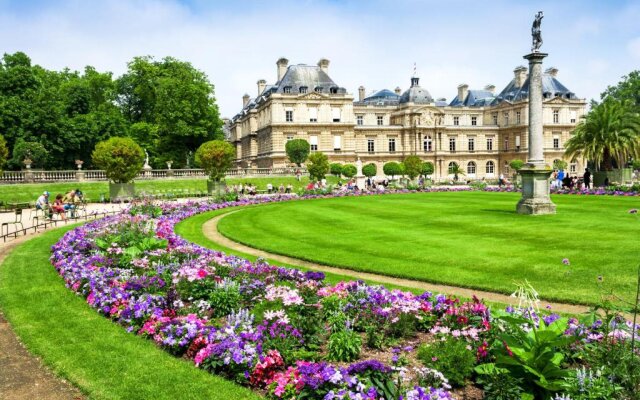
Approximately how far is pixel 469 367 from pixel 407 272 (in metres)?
5.56

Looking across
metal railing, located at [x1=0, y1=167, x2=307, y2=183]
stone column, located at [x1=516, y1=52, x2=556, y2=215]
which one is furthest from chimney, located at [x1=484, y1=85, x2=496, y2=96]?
stone column, located at [x1=516, y1=52, x2=556, y2=215]

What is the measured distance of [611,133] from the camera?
3494cm

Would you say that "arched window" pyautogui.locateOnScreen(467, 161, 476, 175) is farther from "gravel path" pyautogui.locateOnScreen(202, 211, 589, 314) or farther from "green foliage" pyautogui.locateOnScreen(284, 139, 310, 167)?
"gravel path" pyautogui.locateOnScreen(202, 211, 589, 314)

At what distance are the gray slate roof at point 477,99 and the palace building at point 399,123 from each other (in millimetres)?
179

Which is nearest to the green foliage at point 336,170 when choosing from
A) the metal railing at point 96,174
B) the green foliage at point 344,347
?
the metal railing at point 96,174

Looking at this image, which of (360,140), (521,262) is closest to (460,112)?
(360,140)

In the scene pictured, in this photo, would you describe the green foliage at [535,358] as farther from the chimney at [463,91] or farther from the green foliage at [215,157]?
the chimney at [463,91]

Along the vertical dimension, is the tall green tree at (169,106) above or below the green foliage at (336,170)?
above

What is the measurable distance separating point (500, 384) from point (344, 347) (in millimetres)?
1991

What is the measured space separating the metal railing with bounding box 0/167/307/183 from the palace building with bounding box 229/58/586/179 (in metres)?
9.30

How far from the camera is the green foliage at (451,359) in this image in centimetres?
542

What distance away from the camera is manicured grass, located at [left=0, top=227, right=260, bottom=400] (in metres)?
5.65

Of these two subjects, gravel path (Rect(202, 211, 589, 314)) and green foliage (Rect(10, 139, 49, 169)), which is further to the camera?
green foliage (Rect(10, 139, 49, 169))

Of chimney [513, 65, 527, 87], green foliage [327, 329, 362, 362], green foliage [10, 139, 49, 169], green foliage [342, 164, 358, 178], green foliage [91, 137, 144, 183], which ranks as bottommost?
green foliage [327, 329, 362, 362]
